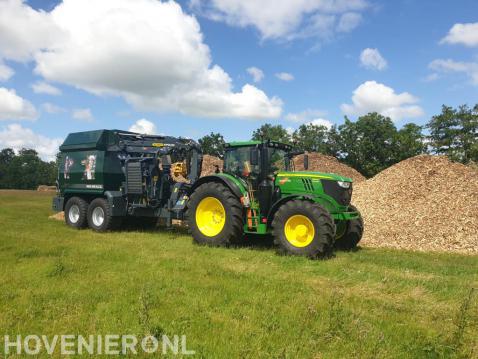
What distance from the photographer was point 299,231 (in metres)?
A: 8.13

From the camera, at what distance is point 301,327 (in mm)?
4258

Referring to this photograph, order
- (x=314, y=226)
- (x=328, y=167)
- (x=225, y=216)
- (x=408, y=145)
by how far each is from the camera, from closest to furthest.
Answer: (x=314, y=226) < (x=225, y=216) < (x=328, y=167) < (x=408, y=145)

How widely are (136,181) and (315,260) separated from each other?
20.7ft

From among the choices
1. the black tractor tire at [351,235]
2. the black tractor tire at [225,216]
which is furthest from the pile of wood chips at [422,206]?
the black tractor tire at [225,216]

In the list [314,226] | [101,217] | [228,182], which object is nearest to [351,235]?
[314,226]

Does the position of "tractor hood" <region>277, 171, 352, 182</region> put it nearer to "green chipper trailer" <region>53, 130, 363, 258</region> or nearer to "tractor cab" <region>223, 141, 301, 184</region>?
"green chipper trailer" <region>53, 130, 363, 258</region>

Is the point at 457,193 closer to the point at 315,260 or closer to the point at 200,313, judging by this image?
the point at 315,260

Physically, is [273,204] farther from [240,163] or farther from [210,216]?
[210,216]

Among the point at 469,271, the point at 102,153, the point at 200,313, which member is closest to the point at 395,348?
the point at 200,313

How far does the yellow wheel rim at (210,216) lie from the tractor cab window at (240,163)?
878mm

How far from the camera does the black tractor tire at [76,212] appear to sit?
497 inches

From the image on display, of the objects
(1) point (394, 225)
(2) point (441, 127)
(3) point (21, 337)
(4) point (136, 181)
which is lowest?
(3) point (21, 337)

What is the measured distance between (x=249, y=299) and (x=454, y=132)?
41062mm

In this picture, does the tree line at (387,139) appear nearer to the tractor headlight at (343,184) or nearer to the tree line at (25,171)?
the tractor headlight at (343,184)
